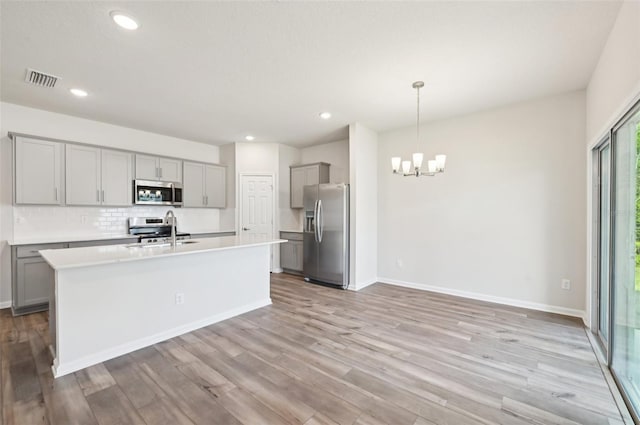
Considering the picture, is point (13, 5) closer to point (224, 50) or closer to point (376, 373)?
point (224, 50)

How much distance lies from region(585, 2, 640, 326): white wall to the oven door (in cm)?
579

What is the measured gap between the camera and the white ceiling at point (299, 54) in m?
2.02

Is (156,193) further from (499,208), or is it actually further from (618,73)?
(618,73)

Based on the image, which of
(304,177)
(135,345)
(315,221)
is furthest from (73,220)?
(304,177)

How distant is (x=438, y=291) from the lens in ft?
14.5

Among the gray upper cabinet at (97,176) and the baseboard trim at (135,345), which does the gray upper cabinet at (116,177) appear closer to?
the gray upper cabinet at (97,176)

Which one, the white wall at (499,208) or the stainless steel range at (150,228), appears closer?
the white wall at (499,208)

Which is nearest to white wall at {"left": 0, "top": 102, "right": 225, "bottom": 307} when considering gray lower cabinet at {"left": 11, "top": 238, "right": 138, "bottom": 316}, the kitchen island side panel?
gray lower cabinet at {"left": 11, "top": 238, "right": 138, "bottom": 316}

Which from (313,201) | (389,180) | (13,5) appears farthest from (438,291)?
(13,5)

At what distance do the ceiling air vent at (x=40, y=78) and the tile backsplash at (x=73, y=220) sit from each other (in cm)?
185

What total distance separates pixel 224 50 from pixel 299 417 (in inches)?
117

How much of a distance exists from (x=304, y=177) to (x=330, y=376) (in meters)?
4.18

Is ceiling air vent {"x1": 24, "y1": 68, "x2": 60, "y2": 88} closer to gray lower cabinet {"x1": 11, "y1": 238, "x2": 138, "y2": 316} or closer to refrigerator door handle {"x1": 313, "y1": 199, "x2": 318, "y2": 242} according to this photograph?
gray lower cabinet {"x1": 11, "y1": 238, "x2": 138, "y2": 316}

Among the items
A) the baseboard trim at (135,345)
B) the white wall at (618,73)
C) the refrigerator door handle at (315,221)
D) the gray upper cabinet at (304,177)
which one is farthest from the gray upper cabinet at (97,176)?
the white wall at (618,73)
